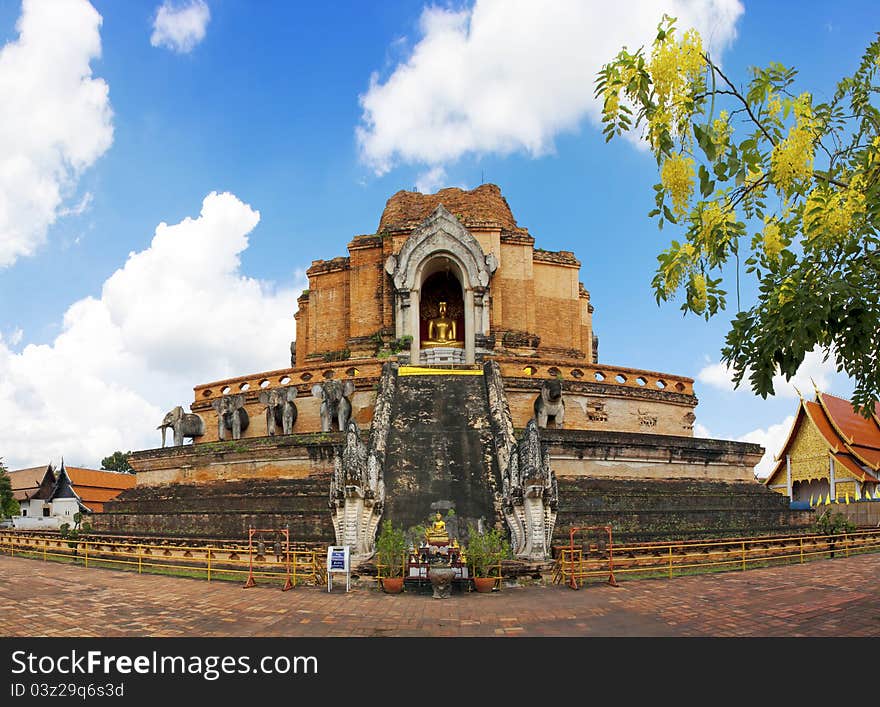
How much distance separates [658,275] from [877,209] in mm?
2026

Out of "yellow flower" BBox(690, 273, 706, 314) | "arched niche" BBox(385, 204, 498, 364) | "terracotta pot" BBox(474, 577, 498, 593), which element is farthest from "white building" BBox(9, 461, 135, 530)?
"yellow flower" BBox(690, 273, 706, 314)

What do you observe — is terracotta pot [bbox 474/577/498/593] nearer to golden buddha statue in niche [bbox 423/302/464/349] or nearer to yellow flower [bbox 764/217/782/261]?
yellow flower [bbox 764/217/782/261]

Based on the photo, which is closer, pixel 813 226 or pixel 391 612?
pixel 813 226

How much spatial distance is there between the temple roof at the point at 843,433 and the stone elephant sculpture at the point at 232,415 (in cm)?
2273

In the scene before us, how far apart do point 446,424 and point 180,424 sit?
9.40 m

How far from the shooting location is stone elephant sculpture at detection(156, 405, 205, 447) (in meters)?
21.4

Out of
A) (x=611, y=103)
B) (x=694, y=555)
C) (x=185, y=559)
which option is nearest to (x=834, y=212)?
(x=611, y=103)

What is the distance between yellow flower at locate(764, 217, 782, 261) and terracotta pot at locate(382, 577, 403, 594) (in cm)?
732

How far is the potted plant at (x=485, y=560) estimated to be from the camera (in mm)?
11312

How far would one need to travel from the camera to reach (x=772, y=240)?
25.9 feet

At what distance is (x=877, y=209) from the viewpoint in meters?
6.14

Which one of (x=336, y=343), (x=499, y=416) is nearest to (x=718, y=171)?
(x=499, y=416)

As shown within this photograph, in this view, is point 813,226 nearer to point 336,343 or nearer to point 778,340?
point 778,340

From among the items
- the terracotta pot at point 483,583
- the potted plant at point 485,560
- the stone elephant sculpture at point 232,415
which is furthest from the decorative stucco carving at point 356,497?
the stone elephant sculpture at point 232,415
